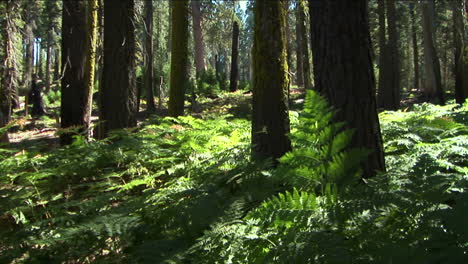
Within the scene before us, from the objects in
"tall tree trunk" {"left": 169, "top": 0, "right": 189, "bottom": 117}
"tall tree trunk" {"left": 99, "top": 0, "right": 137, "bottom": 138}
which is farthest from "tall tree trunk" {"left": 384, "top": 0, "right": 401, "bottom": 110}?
"tall tree trunk" {"left": 99, "top": 0, "right": 137, "bottom": 138}

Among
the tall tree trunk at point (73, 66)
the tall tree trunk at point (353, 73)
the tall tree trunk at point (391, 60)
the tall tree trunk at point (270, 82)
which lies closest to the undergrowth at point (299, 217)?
the tall tree trunk at point (353, 73)

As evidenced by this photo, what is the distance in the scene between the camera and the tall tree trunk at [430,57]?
18359 mm

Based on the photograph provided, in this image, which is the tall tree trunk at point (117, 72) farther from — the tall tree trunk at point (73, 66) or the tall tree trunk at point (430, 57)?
the tall tree trunk at point (430, 57)

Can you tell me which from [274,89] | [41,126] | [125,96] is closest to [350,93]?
[274,89]

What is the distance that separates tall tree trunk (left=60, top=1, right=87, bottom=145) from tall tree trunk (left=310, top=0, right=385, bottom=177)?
7.14 meters

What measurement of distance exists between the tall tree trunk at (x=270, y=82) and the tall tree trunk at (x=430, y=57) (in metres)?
15.9

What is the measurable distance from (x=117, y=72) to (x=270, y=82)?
3680 millimetres

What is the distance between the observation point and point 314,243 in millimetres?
1760

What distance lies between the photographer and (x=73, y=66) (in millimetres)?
8898

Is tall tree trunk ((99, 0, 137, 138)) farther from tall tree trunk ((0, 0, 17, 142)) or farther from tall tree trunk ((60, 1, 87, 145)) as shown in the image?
tall tree trunk ((0, 0, 17, 142))

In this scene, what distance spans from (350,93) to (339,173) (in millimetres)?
984

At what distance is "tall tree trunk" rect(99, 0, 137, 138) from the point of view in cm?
705

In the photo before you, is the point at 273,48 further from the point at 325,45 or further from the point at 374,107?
the point at 374,107

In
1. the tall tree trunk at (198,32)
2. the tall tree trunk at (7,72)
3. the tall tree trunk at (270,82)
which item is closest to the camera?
the tall tree trunk at (270,82)
